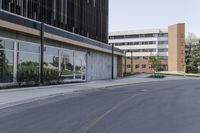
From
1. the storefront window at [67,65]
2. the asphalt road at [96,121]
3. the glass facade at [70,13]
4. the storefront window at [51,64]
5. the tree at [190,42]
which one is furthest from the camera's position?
the tree at [190,42]

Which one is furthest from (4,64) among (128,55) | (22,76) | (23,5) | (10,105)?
(128,55)

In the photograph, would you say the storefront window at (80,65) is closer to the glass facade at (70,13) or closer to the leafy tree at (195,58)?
the glass facade at (70,13)

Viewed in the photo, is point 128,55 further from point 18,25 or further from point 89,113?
point 89,113

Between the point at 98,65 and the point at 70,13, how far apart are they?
9.60 meters

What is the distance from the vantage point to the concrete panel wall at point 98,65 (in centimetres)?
4619

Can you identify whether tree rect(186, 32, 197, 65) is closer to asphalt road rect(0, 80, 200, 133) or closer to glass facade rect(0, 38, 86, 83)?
glass facade rect(0, 38, 86, 83)

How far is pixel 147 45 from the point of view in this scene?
131 metres

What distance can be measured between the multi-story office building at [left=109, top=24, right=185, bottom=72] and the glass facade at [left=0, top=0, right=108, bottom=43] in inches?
2512

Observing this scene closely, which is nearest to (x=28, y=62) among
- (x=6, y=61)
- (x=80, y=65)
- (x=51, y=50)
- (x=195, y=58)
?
(x=6, y=61)

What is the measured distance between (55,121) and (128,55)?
122 meters

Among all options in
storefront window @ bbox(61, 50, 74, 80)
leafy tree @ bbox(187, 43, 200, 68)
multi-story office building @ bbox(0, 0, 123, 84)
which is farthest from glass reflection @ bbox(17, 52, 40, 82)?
leafy tree @ bbox(187, 43, 200, 68)

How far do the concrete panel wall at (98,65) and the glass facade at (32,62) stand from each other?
4743 millimetres

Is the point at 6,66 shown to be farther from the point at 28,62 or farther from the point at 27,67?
the point at 28,62

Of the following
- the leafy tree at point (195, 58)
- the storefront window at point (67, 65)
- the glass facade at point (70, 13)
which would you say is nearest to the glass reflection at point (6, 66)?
the glass facade at point (70, 13)
